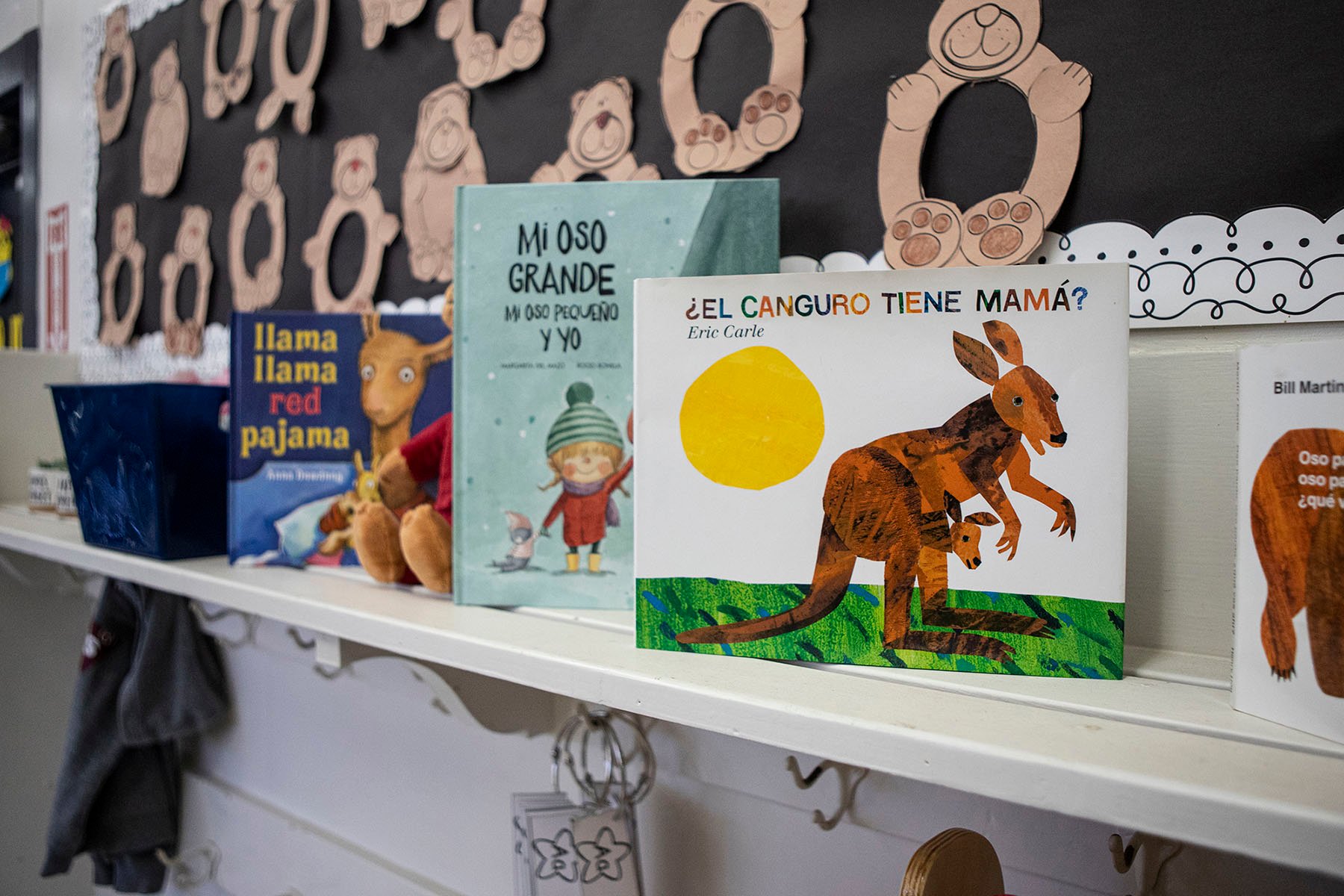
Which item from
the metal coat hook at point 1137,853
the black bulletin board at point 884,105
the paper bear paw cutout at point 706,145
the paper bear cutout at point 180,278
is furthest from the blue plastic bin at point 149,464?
the metal coat hook at point 1137,853

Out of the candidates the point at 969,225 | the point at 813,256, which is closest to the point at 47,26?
the point at 813,256

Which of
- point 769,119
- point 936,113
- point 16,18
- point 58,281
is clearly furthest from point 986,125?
point 16,18

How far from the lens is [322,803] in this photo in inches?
48.2

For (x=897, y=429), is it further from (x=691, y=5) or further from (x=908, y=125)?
(x=691, y=5)

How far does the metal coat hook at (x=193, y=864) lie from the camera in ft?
4.61

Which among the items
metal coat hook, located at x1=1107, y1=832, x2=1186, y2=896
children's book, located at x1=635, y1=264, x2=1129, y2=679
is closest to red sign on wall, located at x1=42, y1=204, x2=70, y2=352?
children's book, located at x1=635, y1=264, x2=1129, y2=679

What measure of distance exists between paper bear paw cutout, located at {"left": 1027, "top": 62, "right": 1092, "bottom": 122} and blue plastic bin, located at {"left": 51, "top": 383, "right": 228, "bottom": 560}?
2.87 ft

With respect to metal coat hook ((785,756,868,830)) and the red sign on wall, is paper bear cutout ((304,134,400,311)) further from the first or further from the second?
the red sign on wall

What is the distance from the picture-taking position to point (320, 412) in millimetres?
829

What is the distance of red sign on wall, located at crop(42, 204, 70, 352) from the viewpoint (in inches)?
66.2

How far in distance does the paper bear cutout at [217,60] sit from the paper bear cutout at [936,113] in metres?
1.03

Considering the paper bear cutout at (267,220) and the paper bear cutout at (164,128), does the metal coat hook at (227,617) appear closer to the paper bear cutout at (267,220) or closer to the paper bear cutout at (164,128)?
the paper bear cutout at (267,220)

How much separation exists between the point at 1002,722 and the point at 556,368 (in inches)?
15.4

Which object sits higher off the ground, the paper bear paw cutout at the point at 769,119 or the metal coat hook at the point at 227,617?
the paper bear paw cutout at the point at 769,119
